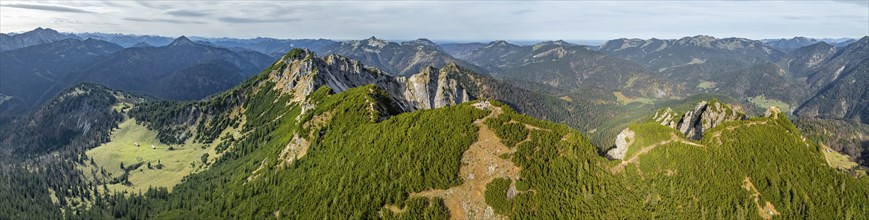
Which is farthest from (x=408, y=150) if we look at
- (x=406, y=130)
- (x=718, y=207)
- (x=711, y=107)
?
(x=711, y=107)

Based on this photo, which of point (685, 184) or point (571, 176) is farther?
point (571, 176)

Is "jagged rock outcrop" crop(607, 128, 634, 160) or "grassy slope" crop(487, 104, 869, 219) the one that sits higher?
"jagged rock outcrop" crop(607, 128, 634, 160)

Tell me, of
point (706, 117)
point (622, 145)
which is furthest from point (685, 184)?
point (706, 117)

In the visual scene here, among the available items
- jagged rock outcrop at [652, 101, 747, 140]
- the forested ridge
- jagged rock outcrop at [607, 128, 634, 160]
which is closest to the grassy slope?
the forested ridge

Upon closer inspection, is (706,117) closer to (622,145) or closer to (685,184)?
(622,145)

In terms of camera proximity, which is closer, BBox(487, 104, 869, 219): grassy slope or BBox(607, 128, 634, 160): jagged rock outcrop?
BBox(487, 104, 869, 219): grassy slope

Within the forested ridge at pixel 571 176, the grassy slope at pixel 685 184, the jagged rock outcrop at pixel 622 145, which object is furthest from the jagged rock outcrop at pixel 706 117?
the jagged rock outcrop at pixel 622 145

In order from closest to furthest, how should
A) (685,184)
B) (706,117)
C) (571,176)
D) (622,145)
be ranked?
(685,184), (571,176), (622,145), (706,117)

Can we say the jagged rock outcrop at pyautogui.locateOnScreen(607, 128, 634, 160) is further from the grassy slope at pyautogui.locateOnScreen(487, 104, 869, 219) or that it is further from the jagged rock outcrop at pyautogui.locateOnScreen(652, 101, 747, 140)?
the jagged rock outcrop at pyautogui.locateOnScreen(652, 101, 747, 140)

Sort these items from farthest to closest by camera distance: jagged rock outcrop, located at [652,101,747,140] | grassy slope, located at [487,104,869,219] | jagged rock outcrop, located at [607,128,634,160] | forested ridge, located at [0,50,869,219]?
1. jagged rock outcrop, located at [652,101,747,140]
2. jagged rock outcrop, located at [607,128,634,160]
3. forested ridge, located at [0,50,869,219]
4. grassy slope, located at [487,104,869,219]

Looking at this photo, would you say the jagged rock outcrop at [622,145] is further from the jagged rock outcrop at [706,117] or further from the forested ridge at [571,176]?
the jagged rock outcrop at [706,117]

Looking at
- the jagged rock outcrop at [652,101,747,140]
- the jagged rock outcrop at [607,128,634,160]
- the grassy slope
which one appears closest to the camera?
the grassy slope

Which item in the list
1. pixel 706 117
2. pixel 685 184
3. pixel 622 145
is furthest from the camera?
pixel 706 117
